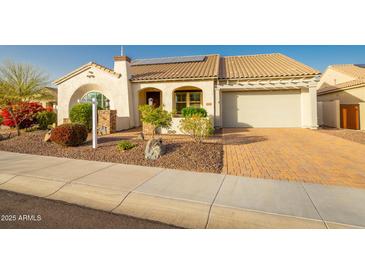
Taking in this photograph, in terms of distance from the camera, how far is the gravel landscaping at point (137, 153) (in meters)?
6.06

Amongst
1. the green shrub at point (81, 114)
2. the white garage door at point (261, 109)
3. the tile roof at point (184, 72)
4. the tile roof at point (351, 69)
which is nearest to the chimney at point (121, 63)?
the tile roof at point (184, 72)

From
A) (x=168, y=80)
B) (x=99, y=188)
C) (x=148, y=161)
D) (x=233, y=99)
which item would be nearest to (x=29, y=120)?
(x=168, y=80)

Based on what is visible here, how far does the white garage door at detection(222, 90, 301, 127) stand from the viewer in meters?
14.8

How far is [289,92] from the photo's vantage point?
14.7 meters

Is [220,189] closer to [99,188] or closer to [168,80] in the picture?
[99,188]

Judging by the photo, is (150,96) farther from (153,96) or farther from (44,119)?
(44,119)

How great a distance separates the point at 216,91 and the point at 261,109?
3.96 meters

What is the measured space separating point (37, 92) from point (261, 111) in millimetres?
22299

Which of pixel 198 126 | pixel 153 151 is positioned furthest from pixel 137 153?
pixel 198 126

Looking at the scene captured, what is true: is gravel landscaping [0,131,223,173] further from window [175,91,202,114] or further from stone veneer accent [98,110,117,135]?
window [175,91,202,114]

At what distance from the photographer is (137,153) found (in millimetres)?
7027

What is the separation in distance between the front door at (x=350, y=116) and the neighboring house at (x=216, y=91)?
11.0 ft

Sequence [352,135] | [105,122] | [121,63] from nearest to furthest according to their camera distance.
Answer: [352,135] < [105,122] < [121,63]

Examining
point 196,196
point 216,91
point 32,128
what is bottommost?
point 196,196
